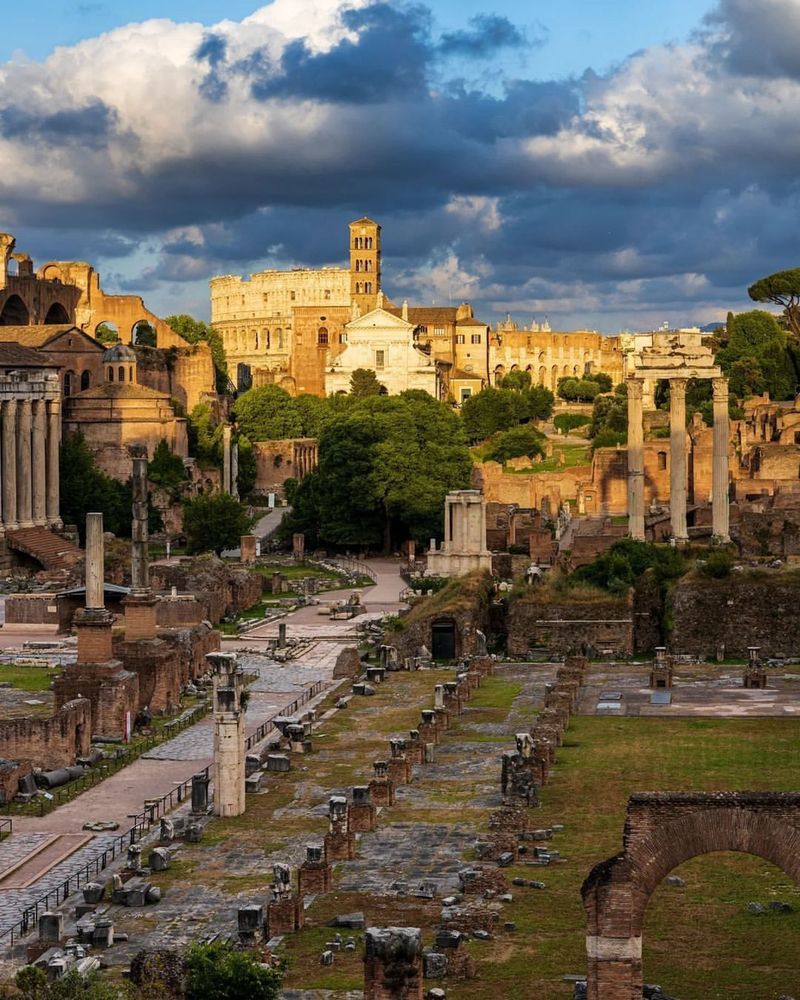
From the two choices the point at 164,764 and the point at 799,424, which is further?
the point at 799,424

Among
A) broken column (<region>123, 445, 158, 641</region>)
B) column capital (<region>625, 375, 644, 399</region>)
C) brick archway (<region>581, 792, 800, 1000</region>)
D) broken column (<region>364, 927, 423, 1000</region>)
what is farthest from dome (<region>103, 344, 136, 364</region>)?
broken column (<region>364, 927, 423, 1000</region>)

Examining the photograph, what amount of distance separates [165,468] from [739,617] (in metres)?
47.8

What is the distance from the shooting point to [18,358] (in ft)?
290

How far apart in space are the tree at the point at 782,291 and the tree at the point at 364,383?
3037cm

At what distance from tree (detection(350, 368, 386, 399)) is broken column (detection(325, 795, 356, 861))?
11493 cm

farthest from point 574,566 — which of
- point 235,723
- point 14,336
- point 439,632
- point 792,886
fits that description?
point 14,336

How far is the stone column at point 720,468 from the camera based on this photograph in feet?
233

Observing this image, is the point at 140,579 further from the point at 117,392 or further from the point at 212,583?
the point at 117,392

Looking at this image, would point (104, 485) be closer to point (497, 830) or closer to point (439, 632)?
point (439, 632)

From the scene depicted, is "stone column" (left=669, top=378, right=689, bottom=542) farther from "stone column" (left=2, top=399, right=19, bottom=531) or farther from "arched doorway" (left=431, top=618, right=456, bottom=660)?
"stone column" (left=2, top=399, right=19, bottom=531)

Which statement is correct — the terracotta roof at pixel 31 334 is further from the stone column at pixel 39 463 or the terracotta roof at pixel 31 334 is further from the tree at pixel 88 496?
the stone column at pixel 39 463

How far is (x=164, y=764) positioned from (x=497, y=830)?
11.9 meters

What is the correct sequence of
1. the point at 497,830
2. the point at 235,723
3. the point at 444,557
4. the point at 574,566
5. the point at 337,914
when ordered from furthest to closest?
the point at 444,557
the point at 574,566
the point at 235,723
the point at 497,830
the point at 337,914

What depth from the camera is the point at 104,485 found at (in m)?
91.1
